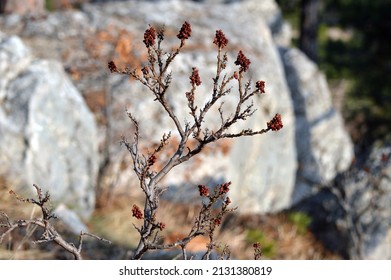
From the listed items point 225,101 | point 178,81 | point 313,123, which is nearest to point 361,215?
point 225,101

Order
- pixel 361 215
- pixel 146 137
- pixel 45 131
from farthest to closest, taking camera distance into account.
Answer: pixel 361 215
pixel 146 137
pixel 45 131

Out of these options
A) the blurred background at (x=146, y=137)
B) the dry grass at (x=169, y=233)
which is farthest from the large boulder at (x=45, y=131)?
the dry grass at (x=169, y=233)

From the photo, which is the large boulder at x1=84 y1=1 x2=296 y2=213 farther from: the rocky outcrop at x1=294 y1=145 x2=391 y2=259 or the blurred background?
the rocky outcrop at x1=294 y1=145 x2=391 y2=259

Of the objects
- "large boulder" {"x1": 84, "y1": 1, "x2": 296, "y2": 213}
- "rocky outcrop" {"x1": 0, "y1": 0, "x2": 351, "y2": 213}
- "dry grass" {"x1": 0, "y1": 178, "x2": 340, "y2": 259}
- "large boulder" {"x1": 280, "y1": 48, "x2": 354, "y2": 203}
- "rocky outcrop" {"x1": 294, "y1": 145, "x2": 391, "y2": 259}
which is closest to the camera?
"dry grass" {"x1": 0, "y1": 178, "x2": 340, "y2": 259}

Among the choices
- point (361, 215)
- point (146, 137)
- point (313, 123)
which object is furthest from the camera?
point (313, 123)

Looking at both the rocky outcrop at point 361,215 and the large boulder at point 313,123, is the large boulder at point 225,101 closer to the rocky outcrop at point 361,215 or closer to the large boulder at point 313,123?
the rocky outcrop at point 361,215

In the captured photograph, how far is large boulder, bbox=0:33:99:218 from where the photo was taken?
246 inches

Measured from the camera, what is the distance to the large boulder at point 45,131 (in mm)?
6238

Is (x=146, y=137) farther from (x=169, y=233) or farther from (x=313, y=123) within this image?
(x=313, y=123)

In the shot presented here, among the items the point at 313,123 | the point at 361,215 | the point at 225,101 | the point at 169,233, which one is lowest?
the point at 169,233

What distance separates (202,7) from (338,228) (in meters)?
4.10

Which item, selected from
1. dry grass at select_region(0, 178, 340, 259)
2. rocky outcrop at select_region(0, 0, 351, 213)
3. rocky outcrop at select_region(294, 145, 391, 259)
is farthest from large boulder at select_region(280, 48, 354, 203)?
dry grass at select_region(0, 178, 340, 259)

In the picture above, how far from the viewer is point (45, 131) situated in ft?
21.4

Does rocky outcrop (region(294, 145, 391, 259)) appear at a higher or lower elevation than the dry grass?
higher
